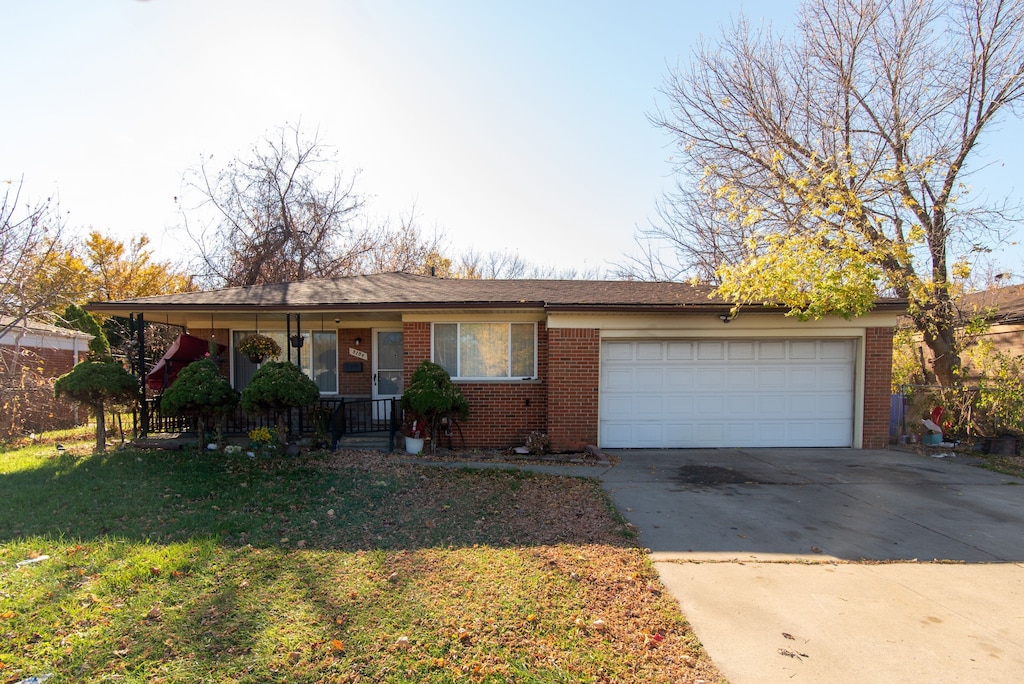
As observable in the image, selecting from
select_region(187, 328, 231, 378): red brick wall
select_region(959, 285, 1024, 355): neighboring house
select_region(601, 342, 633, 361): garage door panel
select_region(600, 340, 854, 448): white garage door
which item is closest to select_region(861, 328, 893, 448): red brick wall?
select_region(600, 340, 854, 448): white garage door

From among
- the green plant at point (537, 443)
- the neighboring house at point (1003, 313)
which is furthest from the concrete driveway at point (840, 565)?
the neighboring house at point (1003, 313)

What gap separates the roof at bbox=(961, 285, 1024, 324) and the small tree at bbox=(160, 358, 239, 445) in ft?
48.3

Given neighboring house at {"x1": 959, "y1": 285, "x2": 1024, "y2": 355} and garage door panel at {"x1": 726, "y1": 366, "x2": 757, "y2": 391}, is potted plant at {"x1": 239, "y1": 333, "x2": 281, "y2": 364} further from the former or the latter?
neighboring house at {"x1": 959, "y1": 285, "x2": 1024, "y2": 355}

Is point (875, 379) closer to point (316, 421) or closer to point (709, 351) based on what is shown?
point (709, 351)

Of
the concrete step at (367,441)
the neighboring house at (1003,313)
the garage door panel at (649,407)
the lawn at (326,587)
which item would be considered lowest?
the concrete step at (367,441)

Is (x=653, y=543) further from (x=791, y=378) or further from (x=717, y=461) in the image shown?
(x=791, y=378)

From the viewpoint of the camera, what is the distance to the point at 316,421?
9531 mm

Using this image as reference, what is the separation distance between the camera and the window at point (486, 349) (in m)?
10.4

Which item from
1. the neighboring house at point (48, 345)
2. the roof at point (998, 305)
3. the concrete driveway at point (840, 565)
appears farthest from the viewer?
the neighboring house at point (48, 345)

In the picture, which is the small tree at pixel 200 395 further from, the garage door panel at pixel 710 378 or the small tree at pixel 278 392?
the garage door panel at pixel 710 378

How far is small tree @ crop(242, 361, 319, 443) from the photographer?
8.65m

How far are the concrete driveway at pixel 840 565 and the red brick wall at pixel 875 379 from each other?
192 cm

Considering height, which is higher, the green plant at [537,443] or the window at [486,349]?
the window at [486,349]

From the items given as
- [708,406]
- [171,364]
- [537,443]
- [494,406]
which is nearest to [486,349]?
[494,406]
